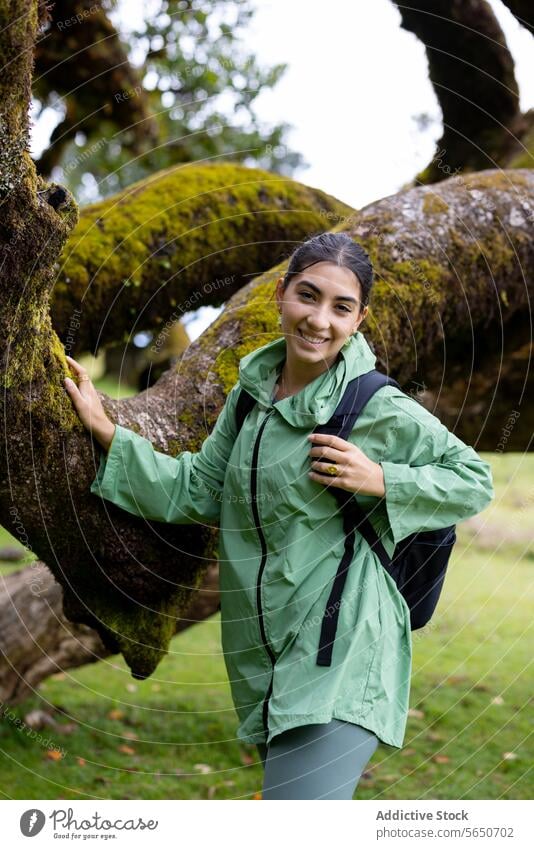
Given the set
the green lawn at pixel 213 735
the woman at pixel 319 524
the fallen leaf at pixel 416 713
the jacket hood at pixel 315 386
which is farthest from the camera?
the fallen leaf at pixel 416 713

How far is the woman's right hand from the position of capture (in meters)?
3.29

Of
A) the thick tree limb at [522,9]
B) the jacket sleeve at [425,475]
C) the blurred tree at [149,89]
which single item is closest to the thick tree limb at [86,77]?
the blurred tree at [149,89]

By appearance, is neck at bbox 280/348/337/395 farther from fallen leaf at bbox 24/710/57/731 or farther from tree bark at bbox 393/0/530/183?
fallen leaf at bbox 24/710/57/731

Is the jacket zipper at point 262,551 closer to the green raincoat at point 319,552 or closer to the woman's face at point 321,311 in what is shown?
the green raincoat at point 319,552

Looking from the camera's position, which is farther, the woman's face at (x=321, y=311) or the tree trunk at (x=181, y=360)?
the woman's face at (x=321, y=311)

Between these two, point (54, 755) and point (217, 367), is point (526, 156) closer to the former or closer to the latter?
point (217, 367)

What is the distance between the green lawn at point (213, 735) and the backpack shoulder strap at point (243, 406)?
2048mm

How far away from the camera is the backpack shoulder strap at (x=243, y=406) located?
3350mm

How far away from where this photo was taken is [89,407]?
3318mm

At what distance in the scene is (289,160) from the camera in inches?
625

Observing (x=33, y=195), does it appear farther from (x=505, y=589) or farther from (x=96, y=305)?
(x=505, y=589)

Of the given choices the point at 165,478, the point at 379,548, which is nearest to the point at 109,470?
the point at 165,478

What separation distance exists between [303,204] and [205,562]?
3.41 m
